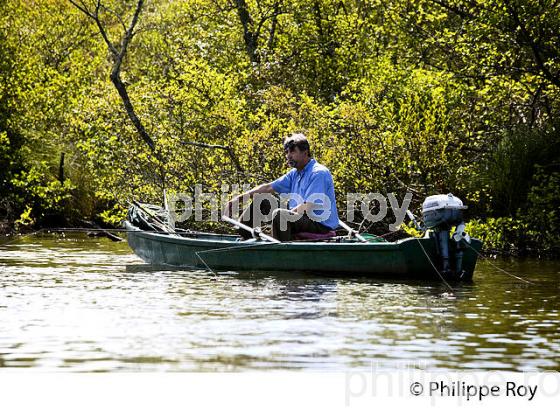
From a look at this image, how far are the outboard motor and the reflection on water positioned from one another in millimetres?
438

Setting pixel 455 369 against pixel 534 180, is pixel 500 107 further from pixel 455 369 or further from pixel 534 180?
pixel 455 369

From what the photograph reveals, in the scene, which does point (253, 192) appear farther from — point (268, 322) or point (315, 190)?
point (268, 322)

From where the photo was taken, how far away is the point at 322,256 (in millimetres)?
13414

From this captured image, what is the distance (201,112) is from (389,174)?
13.9ft

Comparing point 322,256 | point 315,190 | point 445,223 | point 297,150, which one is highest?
point 297,150

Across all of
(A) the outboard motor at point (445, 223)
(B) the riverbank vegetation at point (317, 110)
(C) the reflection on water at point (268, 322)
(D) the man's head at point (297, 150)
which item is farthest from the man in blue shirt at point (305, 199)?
(B) the riverbank vegetation at point (317, 110)

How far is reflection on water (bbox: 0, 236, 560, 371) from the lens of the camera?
8164mm

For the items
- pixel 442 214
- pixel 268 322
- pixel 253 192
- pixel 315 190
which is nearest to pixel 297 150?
pixel 315 190

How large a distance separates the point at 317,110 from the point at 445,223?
23.6 ft

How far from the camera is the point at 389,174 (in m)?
18.5

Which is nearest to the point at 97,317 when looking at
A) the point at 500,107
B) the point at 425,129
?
the point at 425,129

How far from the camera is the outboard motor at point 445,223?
41.2 ft

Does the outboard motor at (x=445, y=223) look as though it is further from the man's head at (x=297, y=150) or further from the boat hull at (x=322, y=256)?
the man's head at (x=297, y=150)

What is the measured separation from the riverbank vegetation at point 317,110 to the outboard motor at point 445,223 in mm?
4481
